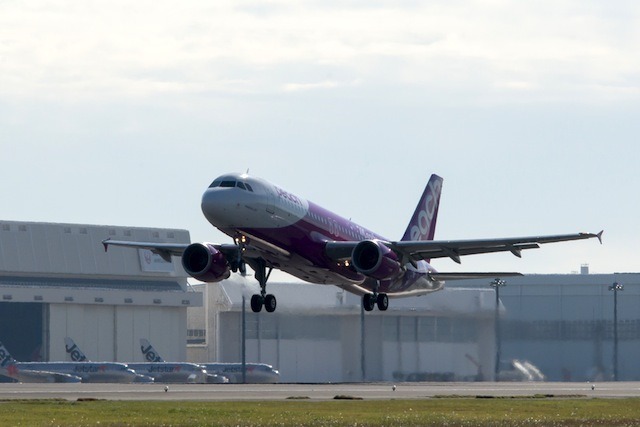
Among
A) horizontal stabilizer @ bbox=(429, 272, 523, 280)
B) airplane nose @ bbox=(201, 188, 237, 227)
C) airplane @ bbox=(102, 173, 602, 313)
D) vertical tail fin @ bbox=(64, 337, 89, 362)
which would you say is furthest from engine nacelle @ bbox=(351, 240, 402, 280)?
vertical tail fin @ bbox=(64, 337, 89, 362)

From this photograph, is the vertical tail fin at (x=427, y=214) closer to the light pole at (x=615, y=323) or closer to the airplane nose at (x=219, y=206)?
the airplane nose at (x=219, y=206)

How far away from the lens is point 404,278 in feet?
253

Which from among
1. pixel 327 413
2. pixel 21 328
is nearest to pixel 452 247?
pixel 327 413

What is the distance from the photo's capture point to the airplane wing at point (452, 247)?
225 ft

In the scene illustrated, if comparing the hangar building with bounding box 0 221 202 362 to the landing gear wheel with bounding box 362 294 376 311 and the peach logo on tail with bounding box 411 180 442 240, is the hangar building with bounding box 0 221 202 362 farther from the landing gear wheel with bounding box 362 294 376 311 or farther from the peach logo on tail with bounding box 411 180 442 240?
the landing gear wheel with bounding box 362 294 376 311

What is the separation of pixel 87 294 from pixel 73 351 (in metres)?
6.98

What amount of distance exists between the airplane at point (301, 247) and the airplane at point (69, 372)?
45656mm

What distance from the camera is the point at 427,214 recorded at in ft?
289

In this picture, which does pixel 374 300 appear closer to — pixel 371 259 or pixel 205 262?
pixel 371 259

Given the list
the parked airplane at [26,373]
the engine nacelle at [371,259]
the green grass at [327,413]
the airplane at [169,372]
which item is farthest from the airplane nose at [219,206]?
the parked airplane at [26,373]

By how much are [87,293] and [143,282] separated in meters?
8.59

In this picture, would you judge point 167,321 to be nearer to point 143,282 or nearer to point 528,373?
point 143,282

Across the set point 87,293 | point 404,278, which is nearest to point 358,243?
point 404,278

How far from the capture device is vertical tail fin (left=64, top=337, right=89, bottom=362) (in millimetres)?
132125
